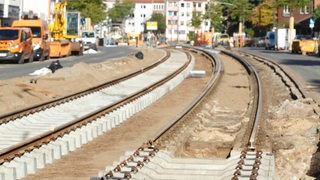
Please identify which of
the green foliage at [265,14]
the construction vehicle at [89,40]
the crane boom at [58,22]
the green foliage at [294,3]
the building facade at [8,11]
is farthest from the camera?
the green foliage at [265,14]

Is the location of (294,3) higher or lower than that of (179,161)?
higher

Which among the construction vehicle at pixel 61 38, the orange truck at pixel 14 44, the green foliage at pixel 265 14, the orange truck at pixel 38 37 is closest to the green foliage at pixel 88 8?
the green foliage at pixel 265 14

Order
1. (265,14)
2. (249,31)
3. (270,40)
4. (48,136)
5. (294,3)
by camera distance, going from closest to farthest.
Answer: (48,136) < (294,3) < (270,40) < (265,14) < (249,31)

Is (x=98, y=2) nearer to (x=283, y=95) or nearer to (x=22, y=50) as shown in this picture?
(x=22, y=50)

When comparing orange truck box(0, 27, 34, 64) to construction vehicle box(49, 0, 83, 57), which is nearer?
orange truck box(0, 27, 34, 64)

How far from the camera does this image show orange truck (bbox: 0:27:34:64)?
41156 millimetres

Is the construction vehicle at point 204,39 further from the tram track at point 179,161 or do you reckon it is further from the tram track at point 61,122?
the tram track at point 179,161

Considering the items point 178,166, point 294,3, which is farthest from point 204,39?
point 178,166

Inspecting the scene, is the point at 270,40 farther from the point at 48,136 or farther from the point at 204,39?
the point at 48,136

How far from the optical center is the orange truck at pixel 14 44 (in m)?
41.2

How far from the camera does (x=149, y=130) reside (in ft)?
54.2

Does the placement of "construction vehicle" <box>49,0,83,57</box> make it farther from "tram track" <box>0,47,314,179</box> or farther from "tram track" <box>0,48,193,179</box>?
"tram track" <box>0,47,314,179</box>

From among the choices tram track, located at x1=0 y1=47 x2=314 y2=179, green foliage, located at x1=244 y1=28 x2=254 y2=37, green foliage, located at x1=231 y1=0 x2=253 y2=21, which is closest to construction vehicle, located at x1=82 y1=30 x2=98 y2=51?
tram track, located at x1=0 y1=47 x2=314 y2=179

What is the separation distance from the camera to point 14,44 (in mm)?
41031
